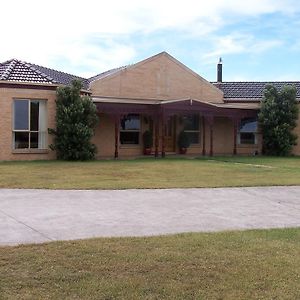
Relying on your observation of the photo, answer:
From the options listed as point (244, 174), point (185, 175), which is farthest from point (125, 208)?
point (244, 174)

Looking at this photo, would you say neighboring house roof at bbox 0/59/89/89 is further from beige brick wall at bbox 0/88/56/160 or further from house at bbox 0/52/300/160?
beige brick wall at bbox 0/88/56/160

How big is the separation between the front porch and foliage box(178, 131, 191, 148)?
0.24 metres

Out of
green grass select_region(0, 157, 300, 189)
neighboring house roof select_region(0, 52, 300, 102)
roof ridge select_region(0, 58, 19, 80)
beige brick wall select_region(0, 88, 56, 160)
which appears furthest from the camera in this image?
neighboring house roof select_region(0, 52, 300, 102)

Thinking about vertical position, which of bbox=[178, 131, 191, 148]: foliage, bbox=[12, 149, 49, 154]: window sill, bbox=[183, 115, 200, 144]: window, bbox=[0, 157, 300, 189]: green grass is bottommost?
bbox=[0, 157, 300, 189]: green grass

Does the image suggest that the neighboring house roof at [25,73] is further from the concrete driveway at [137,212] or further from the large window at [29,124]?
the concrete driveway at [137,212]

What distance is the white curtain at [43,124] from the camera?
76.2ft

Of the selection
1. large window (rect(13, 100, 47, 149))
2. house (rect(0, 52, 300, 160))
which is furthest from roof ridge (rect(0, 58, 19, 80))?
large window (rect(13, 100, 47, 149))

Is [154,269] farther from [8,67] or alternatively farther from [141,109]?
[141,109]

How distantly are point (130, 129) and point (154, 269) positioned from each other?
21.7 m

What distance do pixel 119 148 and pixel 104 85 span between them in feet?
10.9

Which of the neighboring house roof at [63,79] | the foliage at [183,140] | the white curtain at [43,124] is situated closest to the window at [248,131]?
the neighboring house roof at [63,79]

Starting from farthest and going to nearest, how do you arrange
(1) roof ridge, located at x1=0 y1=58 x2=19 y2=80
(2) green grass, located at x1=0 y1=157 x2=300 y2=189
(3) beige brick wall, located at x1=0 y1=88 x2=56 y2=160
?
(1) roof ridge, located at x1=0 y1=58 x2=19 y2=80
(3) beige brick wall, located at x1=0 y1=88 x2=56 y2=160
(2) green grass, located at x1=0 y1=157 x2=300 y2=189

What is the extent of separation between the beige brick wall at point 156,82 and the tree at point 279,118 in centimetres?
331

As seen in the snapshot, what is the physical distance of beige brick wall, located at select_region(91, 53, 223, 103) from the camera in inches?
1051
